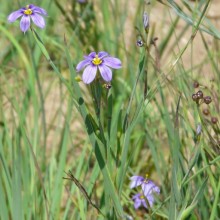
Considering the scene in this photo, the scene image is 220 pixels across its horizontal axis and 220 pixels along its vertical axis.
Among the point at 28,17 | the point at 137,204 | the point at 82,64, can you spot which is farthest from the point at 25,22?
the point at 137,204

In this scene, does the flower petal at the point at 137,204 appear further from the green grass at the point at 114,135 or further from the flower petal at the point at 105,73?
the flower petal at the point at 105,73

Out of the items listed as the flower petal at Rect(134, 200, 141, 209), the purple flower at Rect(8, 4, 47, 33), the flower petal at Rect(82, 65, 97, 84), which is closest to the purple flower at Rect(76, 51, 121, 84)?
the flower petal at Rect(82, 65, 97, 84)

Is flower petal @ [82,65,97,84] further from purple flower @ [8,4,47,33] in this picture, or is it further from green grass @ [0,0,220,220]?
purple flower @ [8,4,47,33]

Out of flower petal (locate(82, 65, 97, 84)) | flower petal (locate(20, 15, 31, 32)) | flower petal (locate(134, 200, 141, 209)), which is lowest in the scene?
flower petal (locate(134, 200, 141, 209))

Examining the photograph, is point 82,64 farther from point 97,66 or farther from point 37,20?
point 37,20

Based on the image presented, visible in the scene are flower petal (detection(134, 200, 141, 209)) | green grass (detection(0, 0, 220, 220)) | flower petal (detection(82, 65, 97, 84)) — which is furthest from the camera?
flower petal (detection(134, 200, 141, 209))

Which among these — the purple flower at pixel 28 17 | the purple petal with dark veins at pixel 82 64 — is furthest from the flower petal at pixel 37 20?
the purple petal with dark veins at pixel 82 64

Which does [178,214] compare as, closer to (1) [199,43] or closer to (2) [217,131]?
(2) [217,131]

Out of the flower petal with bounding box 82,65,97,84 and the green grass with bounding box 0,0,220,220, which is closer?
the flower petal with bounding box 82,65,97,84
